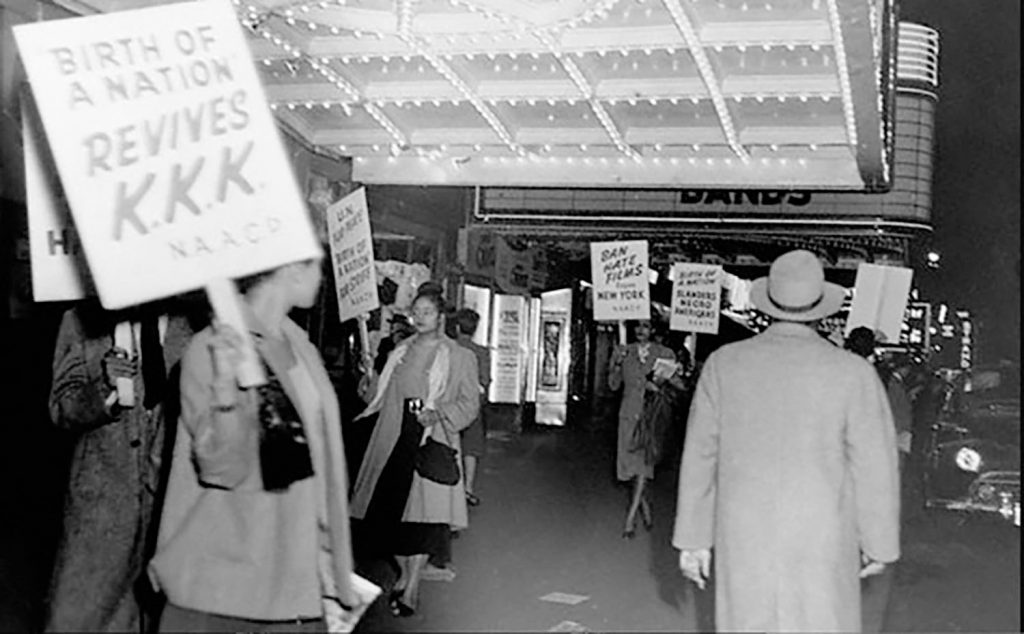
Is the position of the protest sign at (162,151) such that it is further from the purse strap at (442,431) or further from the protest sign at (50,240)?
the purse strap at (442,431)

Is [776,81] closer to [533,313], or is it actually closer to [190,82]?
[190,82]

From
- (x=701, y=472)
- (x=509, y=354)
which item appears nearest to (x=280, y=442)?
(x=701, y=472)

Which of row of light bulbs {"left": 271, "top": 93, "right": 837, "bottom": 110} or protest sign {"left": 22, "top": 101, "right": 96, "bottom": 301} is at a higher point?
row of light bulbs {"left": 271, "top": 93, "right": 837, "bottom": 110}

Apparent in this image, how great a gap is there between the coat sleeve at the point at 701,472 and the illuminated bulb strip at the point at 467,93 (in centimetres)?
461

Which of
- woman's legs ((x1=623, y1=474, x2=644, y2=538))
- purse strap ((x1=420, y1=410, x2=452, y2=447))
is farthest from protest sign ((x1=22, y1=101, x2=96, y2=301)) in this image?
woman's legs ((x1=623, y1=474, x2=644, y2=538))

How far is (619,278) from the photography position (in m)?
13.5

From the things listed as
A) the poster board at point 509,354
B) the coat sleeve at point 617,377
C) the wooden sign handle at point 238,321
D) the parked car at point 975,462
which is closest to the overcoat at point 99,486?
the wooden sign handle at point 238,321

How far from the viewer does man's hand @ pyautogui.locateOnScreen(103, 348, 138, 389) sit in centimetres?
482

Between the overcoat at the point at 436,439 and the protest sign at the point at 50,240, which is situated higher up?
the protest sign at the point at 50,240

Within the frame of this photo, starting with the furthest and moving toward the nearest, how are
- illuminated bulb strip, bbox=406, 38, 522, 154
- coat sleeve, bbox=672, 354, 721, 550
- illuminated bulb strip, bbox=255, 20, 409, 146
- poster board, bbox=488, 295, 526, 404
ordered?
poster board, bbox=488, 295, 526, 404
illuminated bulb strip, bbox=406, 38, 522, 154
illuminated bulb strip, bbox=255, 20, 409, 146
coat sleeve, bbox=672, 354, 721, 550

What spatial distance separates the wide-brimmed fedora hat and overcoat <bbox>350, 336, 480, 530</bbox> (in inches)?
113

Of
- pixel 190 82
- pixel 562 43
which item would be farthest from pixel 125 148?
pixel 562 43

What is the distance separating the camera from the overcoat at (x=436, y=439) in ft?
25.5

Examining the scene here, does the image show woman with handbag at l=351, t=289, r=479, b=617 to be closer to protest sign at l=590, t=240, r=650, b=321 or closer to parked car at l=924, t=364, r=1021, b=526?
protest sign at l=590, t=240, r=650, b=321
